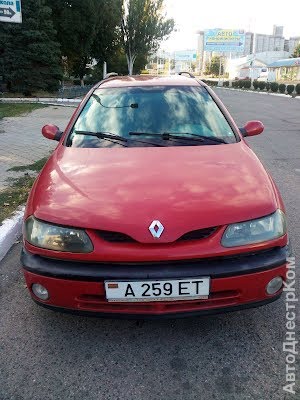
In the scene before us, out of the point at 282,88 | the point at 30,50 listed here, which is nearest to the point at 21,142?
the point at 30,50

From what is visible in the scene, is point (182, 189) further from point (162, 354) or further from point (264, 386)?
point (264, 386)

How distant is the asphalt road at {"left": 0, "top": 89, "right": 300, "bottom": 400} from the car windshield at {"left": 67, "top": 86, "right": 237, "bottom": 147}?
135cm

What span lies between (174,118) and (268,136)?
762 centimetres

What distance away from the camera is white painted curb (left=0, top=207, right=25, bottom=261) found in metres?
3.62

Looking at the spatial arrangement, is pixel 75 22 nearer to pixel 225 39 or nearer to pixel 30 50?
pixel 30 50

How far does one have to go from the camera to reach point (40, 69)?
2220cm

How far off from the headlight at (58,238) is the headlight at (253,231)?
760 mm

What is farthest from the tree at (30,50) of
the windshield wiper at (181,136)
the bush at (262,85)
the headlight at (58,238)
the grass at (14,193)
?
the bush at (262,85)

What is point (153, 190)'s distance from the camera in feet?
7.75

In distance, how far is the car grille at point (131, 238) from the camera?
214 cm

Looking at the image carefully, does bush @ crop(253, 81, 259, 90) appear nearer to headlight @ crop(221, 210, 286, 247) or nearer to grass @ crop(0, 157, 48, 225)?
grass @ crop(0, 157, 48, 225)

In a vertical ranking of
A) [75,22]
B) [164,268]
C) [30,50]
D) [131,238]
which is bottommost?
[164,268]

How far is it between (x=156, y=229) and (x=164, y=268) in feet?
0.69

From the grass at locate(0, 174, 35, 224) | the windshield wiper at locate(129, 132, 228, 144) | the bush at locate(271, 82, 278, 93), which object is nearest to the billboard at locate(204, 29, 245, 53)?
the bush at locate(271, 82, 278, 93)
